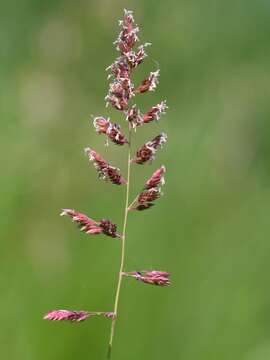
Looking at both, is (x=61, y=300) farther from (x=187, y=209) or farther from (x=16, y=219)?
(x=187, y=209)

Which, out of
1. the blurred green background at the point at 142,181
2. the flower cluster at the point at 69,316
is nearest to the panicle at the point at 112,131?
the flower cluster at the point at 69,316

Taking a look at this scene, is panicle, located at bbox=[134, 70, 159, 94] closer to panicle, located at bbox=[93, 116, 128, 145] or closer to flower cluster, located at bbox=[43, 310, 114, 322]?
panicle, located at bbox=[93, 116, 128, 145]

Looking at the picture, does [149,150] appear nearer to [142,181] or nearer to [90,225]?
[90,225]

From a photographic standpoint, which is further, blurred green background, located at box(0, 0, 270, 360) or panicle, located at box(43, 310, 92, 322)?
blurred green background, located at box(0, 0, 270, 360)

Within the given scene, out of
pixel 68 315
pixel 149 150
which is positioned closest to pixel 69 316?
pixel 68 315

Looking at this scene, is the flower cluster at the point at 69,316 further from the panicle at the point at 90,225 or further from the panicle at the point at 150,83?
the panicle at the point at 150,83

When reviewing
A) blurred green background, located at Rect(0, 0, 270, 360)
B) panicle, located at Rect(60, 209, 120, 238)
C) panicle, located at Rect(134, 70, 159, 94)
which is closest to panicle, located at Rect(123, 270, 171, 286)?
panicle, located at Rect(60, 209, 120, 238)

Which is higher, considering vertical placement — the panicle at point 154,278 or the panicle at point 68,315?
the panicle at point 154,278

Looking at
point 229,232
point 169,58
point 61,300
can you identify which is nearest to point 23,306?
point 61,300
